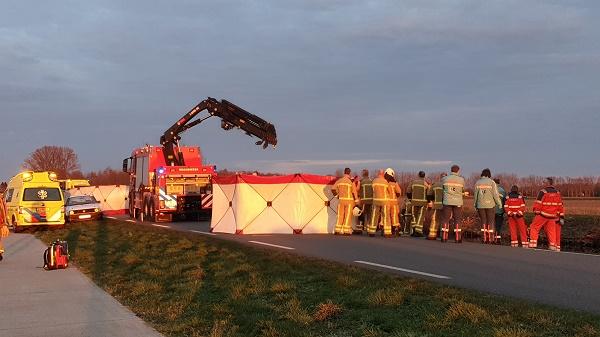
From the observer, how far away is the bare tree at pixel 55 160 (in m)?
85.5

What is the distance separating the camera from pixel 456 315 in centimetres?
656

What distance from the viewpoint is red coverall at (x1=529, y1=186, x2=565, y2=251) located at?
1510cm

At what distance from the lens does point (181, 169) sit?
27.8 m

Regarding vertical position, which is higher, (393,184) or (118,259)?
(393,184)

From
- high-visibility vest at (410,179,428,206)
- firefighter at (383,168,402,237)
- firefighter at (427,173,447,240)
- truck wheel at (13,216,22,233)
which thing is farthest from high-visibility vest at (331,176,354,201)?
truck wheel at (13,216,22,233)

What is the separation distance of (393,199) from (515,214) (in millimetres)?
3280

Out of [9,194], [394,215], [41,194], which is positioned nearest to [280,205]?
[394,215]

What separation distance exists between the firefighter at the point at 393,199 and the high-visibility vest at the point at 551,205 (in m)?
3.85

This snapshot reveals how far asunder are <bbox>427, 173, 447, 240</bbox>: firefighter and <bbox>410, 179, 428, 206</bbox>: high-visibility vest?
0.68 ft

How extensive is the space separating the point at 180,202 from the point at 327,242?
13252 mm

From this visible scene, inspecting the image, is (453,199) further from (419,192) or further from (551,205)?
(551,205)

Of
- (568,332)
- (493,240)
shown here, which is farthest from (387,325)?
(493,240)

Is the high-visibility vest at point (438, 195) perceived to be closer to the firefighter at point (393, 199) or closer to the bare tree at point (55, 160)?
the firefighter at point (393, 199)

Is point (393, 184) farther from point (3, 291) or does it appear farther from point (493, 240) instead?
point (3, 291)
